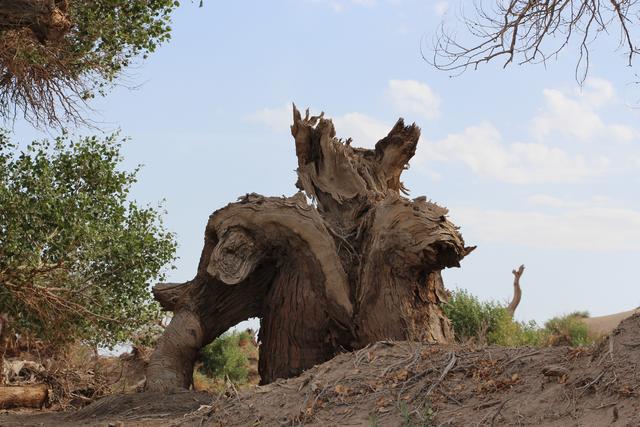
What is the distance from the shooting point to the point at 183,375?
11.1 metres

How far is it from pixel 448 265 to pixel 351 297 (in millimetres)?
1255

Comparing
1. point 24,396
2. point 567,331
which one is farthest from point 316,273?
point 567,331

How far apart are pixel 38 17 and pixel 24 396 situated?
24.3ft

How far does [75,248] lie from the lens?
12.9 m

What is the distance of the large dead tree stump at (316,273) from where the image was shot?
10023 mm

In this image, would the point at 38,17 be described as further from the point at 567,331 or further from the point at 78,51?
the point at 567,331

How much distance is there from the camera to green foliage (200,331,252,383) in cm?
2103

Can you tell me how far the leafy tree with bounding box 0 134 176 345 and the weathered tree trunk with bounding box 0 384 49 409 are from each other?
1.00 meters

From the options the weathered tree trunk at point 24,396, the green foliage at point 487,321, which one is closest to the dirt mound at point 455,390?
the weathered tree trunk at point 24,396

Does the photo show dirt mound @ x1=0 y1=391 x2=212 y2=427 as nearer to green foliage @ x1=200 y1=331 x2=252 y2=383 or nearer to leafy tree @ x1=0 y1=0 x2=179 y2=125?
leafy tree @ x1=0 y1=0 x2=179 y2=125

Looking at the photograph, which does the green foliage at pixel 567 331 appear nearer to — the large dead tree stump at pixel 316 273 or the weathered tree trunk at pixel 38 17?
the large dead tree stump at pixel 316 273

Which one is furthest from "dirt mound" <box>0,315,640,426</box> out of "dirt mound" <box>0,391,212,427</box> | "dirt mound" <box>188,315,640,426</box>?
"dirt mound" <box>0,391,212,427</box>

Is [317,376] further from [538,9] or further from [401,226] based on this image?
[538,9]

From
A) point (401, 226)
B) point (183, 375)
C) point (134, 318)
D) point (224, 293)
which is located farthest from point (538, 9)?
point (134, 318)
